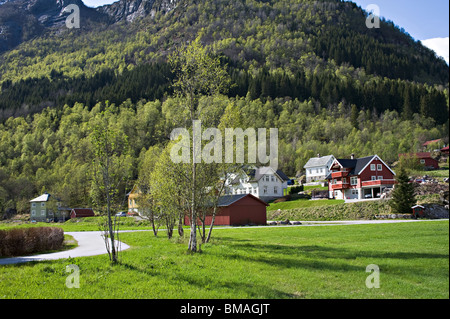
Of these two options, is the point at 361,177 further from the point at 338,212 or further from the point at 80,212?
the point at 80,212

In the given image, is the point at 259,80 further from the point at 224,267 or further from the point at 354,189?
the point at 224,267

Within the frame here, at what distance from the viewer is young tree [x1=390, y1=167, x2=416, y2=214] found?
39469mm

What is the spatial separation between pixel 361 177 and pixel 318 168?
2964cm

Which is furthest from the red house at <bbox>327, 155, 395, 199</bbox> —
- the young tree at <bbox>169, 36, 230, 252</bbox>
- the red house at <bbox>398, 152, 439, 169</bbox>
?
the young tree at <bbox>169, 36, 230, 252</bbox>

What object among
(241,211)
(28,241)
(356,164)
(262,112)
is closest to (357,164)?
(356,164)

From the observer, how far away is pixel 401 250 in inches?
592

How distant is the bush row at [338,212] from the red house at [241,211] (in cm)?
663

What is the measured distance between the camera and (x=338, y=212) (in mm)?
47531

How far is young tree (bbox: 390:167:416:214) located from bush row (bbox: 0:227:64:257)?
35155 mm

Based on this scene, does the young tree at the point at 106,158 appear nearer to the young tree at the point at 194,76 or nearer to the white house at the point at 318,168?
the young tree at the point at 194,76

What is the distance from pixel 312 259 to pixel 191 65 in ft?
37.8

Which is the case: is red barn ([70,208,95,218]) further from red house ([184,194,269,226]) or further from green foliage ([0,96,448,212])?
red house ([184,194,269,226])

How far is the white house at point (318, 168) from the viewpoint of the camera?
3386 inches
